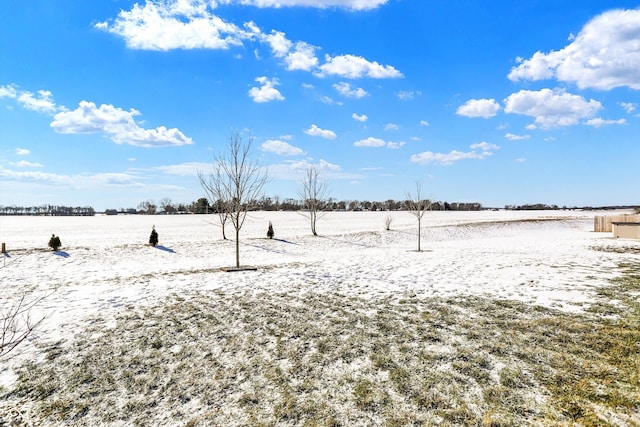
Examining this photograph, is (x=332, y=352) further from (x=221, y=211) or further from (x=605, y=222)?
(x=605, y=222)

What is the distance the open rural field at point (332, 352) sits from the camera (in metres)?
4.57

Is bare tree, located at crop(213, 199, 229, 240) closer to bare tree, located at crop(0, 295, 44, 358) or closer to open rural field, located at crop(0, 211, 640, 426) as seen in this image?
open rural field, located at crop(0, 211, 640, 426)

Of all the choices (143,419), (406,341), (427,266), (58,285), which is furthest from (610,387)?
(58,285)

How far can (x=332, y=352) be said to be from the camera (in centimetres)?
604

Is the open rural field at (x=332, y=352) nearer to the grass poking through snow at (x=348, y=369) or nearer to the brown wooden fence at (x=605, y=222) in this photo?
the grass poking through snow at (x=348, y=369)

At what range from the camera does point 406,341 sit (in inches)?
252

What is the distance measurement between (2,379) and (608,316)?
39.2 feet

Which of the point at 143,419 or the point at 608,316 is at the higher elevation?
the point at 608,316

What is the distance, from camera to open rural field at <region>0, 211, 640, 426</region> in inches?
180

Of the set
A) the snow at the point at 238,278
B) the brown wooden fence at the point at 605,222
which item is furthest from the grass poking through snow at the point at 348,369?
the brown wooden fence at the point at 605,222

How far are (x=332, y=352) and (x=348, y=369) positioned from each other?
60 centimetres

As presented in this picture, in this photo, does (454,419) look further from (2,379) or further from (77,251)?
(77,251)

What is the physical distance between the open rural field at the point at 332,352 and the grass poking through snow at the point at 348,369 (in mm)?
28

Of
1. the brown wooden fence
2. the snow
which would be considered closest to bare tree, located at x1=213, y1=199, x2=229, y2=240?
the snow
